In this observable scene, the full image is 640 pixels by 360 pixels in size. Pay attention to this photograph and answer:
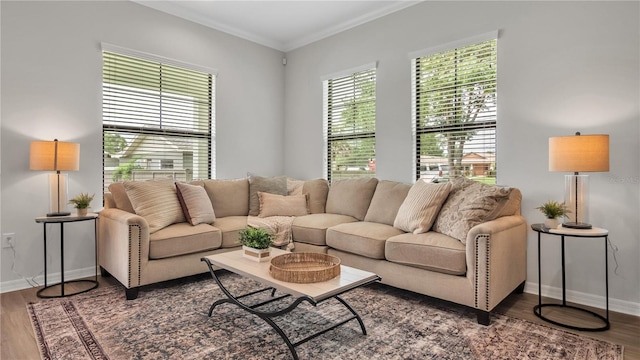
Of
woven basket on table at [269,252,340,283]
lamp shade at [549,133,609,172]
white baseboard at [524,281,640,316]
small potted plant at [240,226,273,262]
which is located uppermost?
lamp shade at [549,133,609,172]

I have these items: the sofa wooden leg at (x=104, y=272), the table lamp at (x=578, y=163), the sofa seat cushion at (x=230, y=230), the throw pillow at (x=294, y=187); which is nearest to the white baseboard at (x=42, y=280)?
the sofa wooden leg at (x=104, y=272)

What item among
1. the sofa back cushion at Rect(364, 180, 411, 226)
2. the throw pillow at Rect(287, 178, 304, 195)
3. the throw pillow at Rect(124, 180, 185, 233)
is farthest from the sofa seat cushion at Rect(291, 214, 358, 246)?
the throw pillow at Rect(124, 180, 185, 233)

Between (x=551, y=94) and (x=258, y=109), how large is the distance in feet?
11.1

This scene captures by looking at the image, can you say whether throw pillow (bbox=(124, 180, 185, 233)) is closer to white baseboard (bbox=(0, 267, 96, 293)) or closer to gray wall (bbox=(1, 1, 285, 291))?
gray wall (bbox=(1, 1, 285, 291))

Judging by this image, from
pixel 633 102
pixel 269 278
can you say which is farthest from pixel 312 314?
pixel 633 102

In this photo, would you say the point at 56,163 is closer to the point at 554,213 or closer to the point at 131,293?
the point at 131,293

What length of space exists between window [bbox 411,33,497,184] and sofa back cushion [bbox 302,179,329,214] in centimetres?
109

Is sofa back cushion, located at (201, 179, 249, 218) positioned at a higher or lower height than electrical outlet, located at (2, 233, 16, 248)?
higher

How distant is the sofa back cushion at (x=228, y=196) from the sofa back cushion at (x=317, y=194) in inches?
27.1

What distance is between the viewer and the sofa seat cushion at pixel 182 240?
288cm

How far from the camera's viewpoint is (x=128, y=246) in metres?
2.73

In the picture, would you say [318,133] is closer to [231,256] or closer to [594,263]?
[231,256]

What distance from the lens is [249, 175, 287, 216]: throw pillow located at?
3.98 meters

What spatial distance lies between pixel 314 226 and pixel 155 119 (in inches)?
85.3
